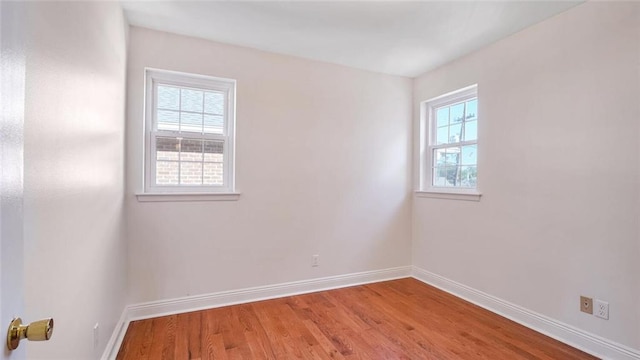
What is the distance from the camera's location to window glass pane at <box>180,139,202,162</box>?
2.68 m

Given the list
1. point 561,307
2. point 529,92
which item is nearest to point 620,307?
point 561,307

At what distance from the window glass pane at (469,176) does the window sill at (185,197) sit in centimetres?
228

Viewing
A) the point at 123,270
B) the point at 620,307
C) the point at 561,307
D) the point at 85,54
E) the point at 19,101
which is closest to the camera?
the point at 19,101

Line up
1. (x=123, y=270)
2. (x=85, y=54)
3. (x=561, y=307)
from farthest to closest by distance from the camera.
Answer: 1. (x=123, y=270)
2. (x=561, y=307)
3. (x=85, y=54)

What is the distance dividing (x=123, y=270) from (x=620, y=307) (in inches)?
138

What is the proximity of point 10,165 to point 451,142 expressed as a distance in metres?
3.39

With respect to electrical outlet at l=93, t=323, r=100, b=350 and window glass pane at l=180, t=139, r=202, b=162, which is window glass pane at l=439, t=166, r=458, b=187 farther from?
electrical outlet at l=93, t=323, r=100, b=350

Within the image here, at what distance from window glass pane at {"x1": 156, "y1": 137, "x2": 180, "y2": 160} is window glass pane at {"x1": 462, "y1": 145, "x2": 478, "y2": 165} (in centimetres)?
280

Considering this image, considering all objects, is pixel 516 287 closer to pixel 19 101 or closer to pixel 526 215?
pixel 526 215

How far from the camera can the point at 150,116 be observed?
256 centimetres

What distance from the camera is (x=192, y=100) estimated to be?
2.71m

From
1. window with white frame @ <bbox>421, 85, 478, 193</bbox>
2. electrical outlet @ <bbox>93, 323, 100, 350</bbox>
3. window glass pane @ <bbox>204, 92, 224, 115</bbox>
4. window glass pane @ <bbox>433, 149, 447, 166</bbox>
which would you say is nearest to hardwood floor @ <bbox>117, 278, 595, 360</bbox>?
electrical outlet @ <bbox>93, 323, 100, 350</bbox>

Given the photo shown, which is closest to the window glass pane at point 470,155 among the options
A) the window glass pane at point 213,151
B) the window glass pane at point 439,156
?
the window glass pane at point 439,156

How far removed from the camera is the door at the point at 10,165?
50 centimetres
